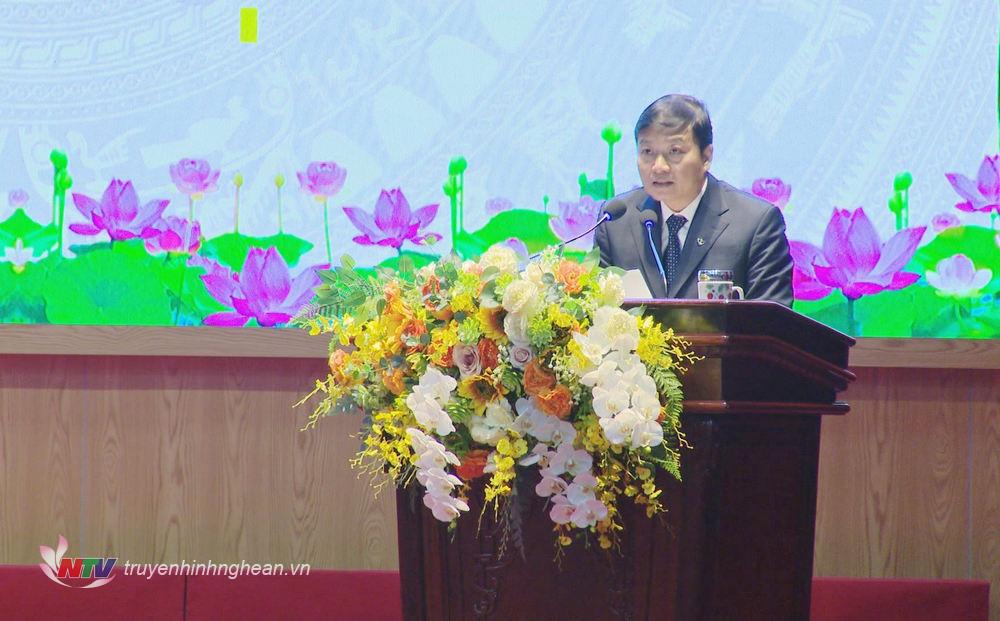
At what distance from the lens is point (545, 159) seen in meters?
2.88

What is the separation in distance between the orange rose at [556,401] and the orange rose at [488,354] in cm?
9

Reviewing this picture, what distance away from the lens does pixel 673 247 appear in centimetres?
A: 235

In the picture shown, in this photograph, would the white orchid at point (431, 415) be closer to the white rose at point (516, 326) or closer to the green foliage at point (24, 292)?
the white rose at point (516, 326)

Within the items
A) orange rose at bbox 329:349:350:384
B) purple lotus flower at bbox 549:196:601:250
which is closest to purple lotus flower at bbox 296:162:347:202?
purple lotus flower at bbox 549:196:601:250

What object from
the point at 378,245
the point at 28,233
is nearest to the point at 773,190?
the point at 378,245

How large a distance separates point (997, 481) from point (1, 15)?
2.99 metres

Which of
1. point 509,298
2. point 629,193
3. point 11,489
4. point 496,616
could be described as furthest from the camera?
point 11,489

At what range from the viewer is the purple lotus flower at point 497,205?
9.42 ft

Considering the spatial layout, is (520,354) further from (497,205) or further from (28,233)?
(28,233)

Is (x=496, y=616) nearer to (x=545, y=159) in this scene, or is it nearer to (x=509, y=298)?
(x=509, y=298)

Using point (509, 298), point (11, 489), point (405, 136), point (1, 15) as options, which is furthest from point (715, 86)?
A: point (11, 489)

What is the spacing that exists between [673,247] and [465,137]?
789 mm

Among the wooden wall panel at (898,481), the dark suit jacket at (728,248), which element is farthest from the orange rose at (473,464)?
the wooden wall panel at (898,481)

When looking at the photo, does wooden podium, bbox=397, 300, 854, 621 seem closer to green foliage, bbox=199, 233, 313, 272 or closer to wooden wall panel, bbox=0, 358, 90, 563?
green foliage, bbox=199, 233, 313, 272
